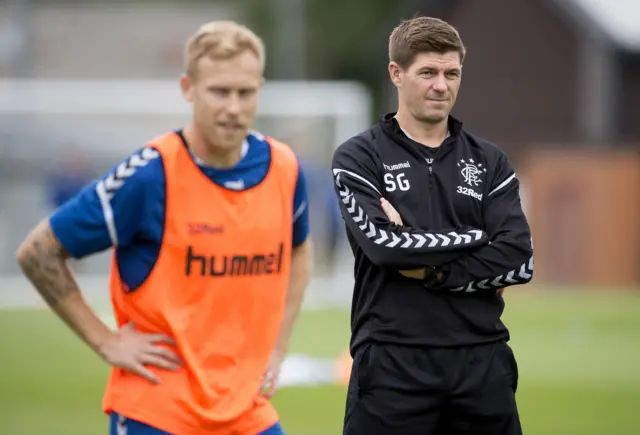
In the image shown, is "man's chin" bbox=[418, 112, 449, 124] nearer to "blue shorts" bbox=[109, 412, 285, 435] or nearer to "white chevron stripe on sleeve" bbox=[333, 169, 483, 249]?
"white chevron stripe on sleeve" bbox=[333, 169, 483, 249]

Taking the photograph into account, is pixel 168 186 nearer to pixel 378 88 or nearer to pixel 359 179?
pixel 359 179

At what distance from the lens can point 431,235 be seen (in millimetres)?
4582

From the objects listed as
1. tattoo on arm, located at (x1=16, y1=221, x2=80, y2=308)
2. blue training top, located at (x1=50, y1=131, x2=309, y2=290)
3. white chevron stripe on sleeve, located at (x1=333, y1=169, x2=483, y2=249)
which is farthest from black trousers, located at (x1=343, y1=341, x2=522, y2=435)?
tattoo on arm, located at (x1=16, y1=221, x2=80, y2=308)

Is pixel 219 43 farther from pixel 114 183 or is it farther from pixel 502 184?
pixel 502 184

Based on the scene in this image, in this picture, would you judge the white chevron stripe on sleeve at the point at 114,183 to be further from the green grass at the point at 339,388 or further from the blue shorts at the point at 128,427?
the green grass at the point at 339,388

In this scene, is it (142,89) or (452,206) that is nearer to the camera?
(452,206)

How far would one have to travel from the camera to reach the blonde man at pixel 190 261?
4.77m

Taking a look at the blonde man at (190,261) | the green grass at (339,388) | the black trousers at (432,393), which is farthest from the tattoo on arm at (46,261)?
the green grass at (339,388)

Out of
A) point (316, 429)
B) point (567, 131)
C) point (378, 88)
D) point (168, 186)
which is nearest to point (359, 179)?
point (168, 186)

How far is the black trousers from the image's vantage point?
4477 mm

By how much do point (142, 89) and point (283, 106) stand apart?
12.4 ft

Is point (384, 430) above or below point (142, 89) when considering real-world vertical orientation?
below

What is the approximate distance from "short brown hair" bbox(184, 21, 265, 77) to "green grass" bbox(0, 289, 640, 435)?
5.31 meters

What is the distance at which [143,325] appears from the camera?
4.87 meters
